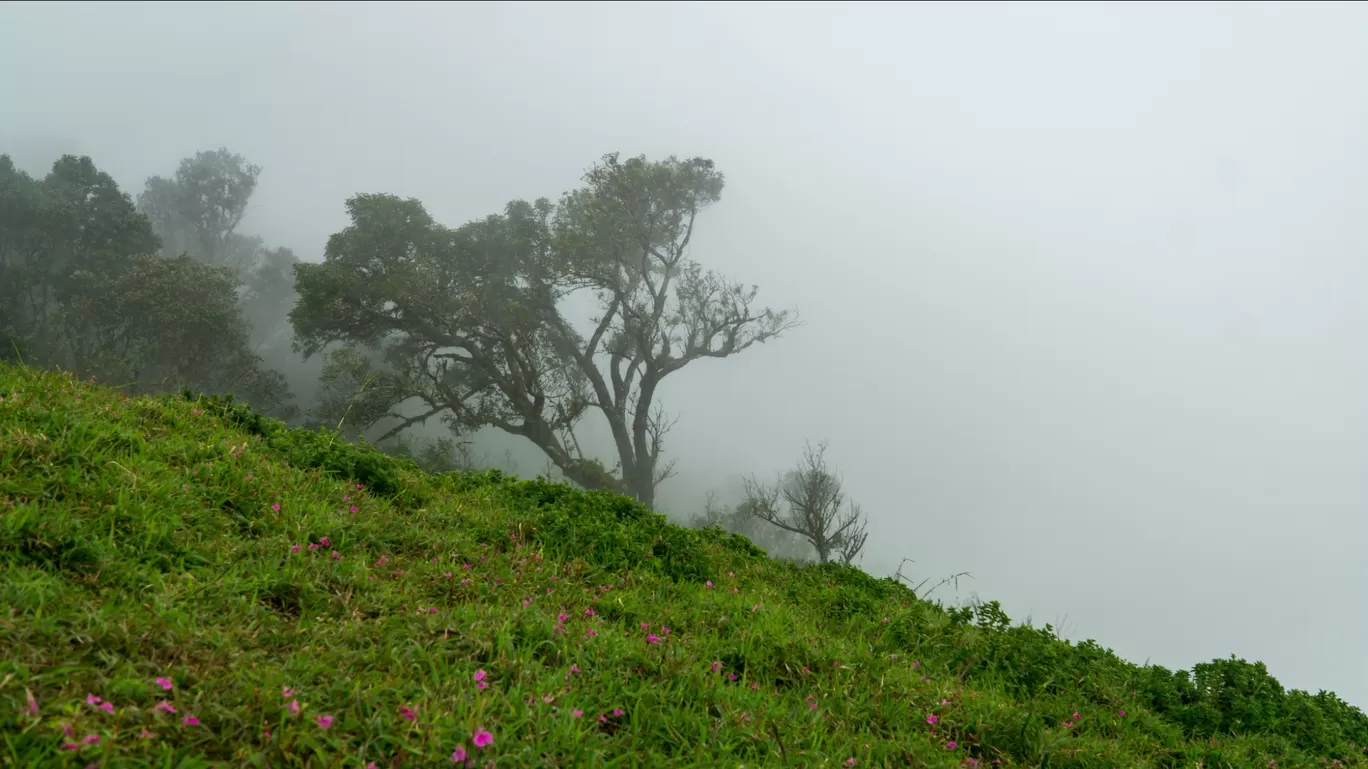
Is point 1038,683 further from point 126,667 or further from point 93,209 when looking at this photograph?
point 93,209

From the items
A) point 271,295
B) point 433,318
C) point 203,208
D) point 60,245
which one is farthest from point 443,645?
point 203,208

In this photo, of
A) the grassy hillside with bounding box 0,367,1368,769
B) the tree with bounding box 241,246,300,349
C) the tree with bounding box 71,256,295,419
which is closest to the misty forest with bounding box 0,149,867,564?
the tree with bounding box 71,256,295,419

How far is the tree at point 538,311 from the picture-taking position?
22062mm

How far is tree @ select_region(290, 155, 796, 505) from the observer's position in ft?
72.4

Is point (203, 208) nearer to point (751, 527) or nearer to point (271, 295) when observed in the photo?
point (271, 295)

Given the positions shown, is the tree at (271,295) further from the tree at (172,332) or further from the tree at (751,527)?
the tree at (751,527)

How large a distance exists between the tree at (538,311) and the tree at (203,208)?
22.9 metres

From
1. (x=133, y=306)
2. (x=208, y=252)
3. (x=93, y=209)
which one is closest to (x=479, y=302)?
(x=133, y=306)

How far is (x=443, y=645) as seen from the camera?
131 inches

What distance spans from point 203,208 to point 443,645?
48.9 meters

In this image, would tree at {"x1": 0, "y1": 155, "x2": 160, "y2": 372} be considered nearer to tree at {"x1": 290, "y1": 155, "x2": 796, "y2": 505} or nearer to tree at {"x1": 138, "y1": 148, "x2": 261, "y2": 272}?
tree at {"x1": 290, "y1": 155, "x2": 796, "y2": 505}

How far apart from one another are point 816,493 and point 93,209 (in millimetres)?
27119

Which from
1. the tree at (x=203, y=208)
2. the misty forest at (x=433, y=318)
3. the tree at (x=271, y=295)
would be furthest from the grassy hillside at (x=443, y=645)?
the tree at (x=203, y=208)

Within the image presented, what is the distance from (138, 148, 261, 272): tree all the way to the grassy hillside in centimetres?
4210
